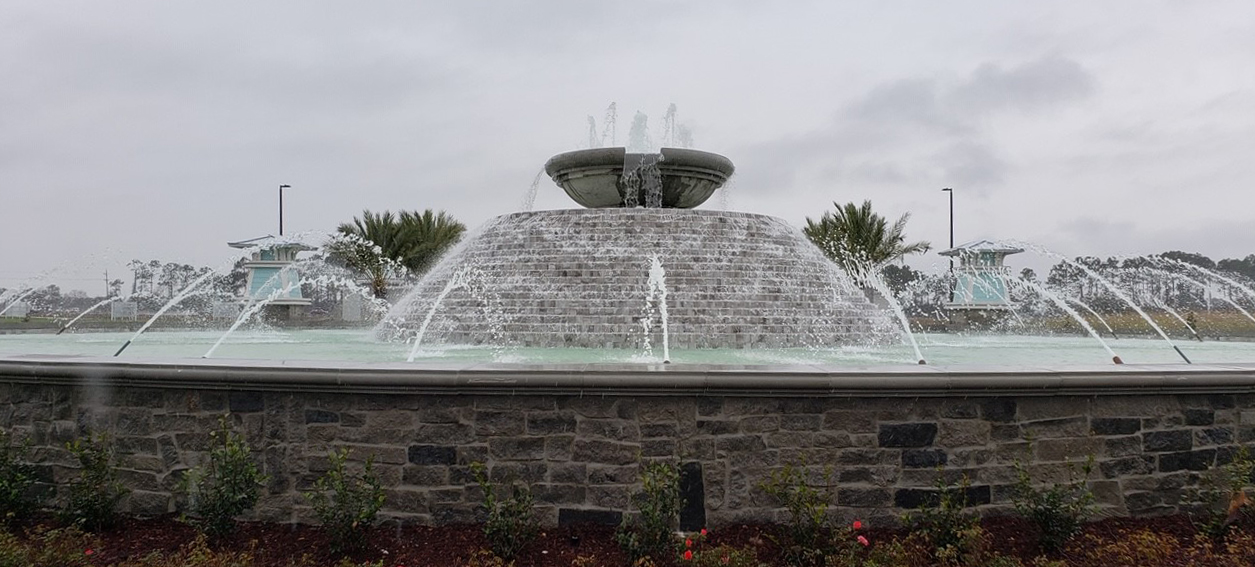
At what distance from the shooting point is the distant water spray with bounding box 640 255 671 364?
34.0 feet

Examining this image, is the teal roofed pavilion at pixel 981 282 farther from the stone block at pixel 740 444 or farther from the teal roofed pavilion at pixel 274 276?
the stone block at pixel 740 444

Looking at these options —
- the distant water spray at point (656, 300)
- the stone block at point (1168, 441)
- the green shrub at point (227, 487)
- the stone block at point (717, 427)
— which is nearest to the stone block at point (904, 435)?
the stone block at point (717, 427)

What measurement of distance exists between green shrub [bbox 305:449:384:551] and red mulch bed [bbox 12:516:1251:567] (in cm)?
9

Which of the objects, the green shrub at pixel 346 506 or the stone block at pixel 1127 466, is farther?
the stone block at pixel 1127 466

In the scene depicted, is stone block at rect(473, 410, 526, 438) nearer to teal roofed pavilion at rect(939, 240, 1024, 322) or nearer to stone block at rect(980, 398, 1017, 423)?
stone block at rect(980, 398, 1017, 423)

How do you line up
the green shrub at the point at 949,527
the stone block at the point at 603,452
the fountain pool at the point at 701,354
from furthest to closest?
the fountain pool at the point at 701,354 → the stone block at the point at 603,452 → the green shrub at the point at 949,527

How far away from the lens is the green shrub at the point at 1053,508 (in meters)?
4.33

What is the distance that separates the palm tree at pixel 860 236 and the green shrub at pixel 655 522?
91.8ft

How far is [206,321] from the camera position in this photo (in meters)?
23.1

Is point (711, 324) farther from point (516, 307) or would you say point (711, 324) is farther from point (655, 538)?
point (655, 538)

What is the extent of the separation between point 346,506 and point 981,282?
2371cm

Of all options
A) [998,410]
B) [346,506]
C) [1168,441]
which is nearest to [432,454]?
[346,506]

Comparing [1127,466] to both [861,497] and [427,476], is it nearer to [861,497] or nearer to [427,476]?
[861,497]

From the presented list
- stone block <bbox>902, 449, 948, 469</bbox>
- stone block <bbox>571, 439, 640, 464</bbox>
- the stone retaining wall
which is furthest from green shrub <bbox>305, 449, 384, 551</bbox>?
stone block <bbox>902, 449, 948, 469</bbox>
